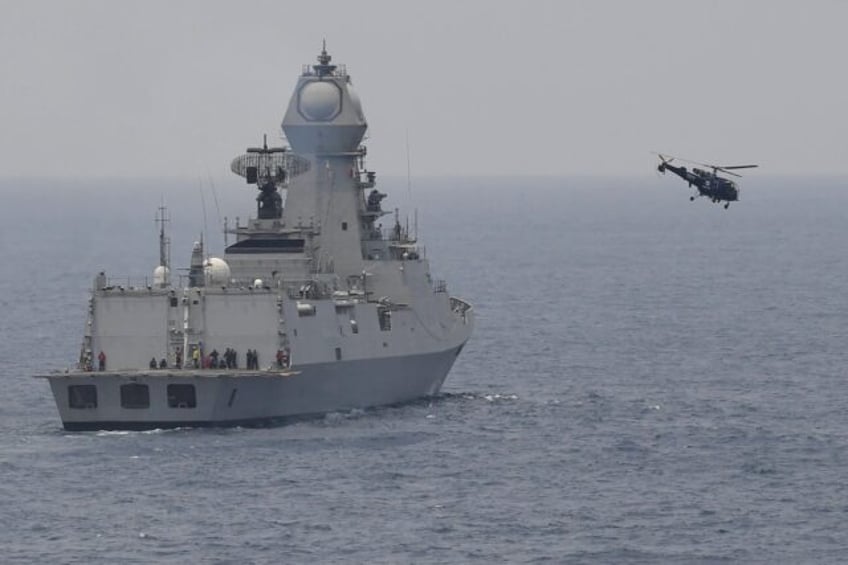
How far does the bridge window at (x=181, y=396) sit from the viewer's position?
6347 cm

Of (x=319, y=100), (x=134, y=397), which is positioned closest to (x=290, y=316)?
(x=134, y=397)

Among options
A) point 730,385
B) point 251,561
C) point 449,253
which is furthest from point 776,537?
point 449,253

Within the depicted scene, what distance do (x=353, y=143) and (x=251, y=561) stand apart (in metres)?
29.0

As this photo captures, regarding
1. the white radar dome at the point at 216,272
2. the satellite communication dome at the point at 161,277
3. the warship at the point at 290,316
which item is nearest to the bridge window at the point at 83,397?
the warship at the point at 290,316

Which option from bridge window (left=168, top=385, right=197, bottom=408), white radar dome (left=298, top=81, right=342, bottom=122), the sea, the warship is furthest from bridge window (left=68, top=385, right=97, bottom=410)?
white radar dome (left=298, top=81, right=342, bottom=122)

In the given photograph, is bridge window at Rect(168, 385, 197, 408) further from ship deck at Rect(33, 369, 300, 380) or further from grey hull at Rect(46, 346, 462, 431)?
ship deck at Rect(33, 369, 300, 380)

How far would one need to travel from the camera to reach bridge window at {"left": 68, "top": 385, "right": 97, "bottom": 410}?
6366 centimetres

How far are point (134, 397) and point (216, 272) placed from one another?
608 centimetres

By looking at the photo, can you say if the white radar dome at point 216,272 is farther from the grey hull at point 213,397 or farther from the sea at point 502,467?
the grey hull at point 213,397

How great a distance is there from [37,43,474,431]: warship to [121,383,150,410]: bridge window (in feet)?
0.09

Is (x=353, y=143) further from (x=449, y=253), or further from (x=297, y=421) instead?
(x=449, y=253)

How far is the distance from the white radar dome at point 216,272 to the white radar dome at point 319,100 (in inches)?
318

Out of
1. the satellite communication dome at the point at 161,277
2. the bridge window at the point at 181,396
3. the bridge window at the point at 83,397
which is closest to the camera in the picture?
the bridge window at the point at 181,396

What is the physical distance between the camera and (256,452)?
6053 centimetres
